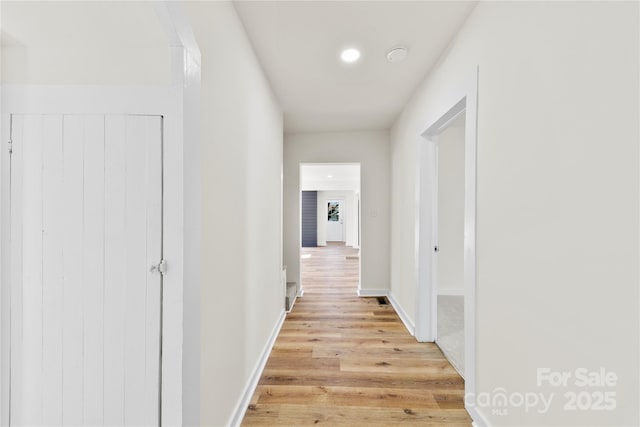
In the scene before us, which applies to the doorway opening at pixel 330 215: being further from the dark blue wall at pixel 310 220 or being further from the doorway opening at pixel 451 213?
the doorway opening at pixel 451 213

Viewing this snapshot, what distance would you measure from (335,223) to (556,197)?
10875 millimetres

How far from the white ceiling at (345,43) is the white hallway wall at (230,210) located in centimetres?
19

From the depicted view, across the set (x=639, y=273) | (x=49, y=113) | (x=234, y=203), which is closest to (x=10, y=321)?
(x=49, y=113)

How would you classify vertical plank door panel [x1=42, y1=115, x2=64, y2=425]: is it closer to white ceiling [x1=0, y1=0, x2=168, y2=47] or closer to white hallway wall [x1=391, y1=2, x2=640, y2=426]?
white ceiling [x1=0, y1=0, x2=168, y2=47]

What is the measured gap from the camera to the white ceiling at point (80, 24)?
49.0 inches

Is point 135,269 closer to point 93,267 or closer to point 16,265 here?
point 93,267

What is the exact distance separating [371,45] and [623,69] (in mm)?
1459

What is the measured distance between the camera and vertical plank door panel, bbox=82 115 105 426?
1146 mm

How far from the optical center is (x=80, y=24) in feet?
4.29

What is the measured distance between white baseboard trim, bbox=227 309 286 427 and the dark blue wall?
27.0ft

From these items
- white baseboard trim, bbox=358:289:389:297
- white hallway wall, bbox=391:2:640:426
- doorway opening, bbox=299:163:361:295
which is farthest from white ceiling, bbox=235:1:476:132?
doorway opening, bbox=299:163:361:295

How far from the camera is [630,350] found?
760 millimetres

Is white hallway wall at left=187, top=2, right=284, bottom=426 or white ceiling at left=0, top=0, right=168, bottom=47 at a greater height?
white ceiling at left=0, top=0, right=168, bottom=47

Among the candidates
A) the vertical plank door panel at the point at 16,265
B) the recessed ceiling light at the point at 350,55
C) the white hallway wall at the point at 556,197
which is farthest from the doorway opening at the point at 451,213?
the vertical plank door panel at the point at 16,265
